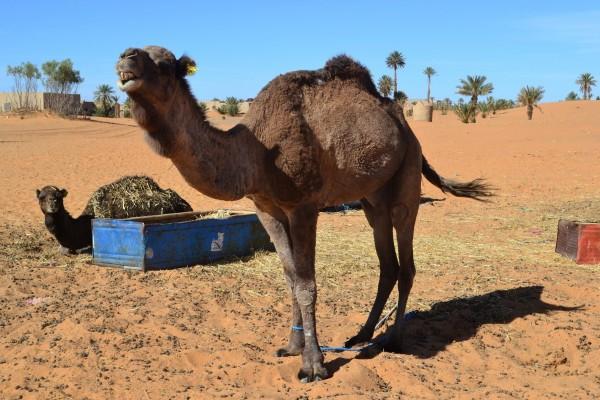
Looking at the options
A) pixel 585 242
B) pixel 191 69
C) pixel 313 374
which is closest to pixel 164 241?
pixel 313 374

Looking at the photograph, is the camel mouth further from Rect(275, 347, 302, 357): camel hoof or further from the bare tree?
the bare tree

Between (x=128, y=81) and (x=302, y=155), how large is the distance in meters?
1.54

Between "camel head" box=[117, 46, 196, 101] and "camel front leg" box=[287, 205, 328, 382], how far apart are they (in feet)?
4.64

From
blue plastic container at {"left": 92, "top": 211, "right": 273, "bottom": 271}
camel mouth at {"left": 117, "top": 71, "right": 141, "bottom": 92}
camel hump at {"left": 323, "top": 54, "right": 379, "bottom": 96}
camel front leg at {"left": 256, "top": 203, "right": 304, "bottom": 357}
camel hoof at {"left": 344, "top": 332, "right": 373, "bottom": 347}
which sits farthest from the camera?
blue plastic container at {"left": 92, "top": 211, "right": 273, "bottom": 271}

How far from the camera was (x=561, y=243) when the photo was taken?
9711 millimetres

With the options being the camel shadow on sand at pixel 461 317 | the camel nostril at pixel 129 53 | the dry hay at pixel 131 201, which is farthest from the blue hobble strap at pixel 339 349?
the dry hay at pixel 131 201

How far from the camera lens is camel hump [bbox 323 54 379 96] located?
5.76 m

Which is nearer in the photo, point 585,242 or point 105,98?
point 585,242

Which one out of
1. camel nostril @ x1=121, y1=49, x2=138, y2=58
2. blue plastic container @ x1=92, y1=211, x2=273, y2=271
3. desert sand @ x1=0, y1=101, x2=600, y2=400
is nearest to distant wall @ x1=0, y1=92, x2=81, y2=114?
desert sand @ x1=0, y1=101, x2=600, y2=400

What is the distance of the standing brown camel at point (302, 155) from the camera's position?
173 inches

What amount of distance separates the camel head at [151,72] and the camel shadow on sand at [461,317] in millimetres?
2692

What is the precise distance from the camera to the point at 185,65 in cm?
445

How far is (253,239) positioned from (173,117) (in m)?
5.66

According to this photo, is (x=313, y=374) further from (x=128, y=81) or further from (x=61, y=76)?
(x=61, y=76)
